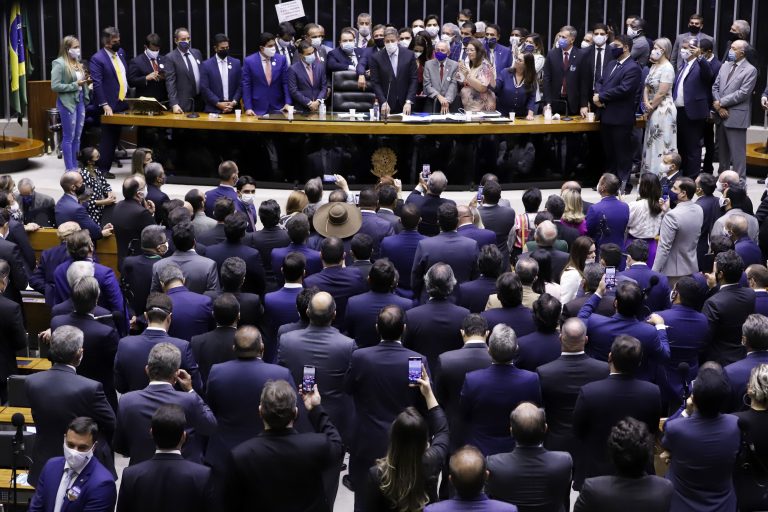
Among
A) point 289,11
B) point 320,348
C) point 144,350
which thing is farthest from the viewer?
point 289,11

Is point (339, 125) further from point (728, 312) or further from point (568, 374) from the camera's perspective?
point (568, 374)

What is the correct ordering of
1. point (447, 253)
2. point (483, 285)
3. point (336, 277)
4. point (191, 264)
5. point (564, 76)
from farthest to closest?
point (564, 76) < point (447, 253) < point (191, 264) < point (336, 277) < point (483, 285)

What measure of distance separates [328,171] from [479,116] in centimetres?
201

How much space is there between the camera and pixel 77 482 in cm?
555

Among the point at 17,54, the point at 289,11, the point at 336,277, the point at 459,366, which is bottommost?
the point at 459,366

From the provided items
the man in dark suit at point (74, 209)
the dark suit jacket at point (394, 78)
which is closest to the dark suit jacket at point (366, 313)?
the man in dark suit at point (74, 209)

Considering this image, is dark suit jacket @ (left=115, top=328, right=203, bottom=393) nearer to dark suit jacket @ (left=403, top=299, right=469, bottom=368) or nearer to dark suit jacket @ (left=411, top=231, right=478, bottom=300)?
dark suit jacket @ (left=403, top=299, right=469, bottom=368)

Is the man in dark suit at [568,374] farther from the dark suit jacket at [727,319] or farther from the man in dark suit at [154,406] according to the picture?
the man in dark suit at [154,406]

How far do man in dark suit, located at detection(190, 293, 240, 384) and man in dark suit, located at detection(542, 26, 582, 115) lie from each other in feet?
30.5

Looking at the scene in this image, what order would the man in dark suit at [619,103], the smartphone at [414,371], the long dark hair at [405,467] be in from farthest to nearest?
the man in dark suit at [619,103], the smartphone at [414,371], the long dark hair at [405,467]

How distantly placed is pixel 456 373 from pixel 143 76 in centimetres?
1063

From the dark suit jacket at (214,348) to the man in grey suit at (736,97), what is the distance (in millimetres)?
9114

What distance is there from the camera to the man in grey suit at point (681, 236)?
32.9ft

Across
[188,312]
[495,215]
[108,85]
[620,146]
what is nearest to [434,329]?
[188,312]
